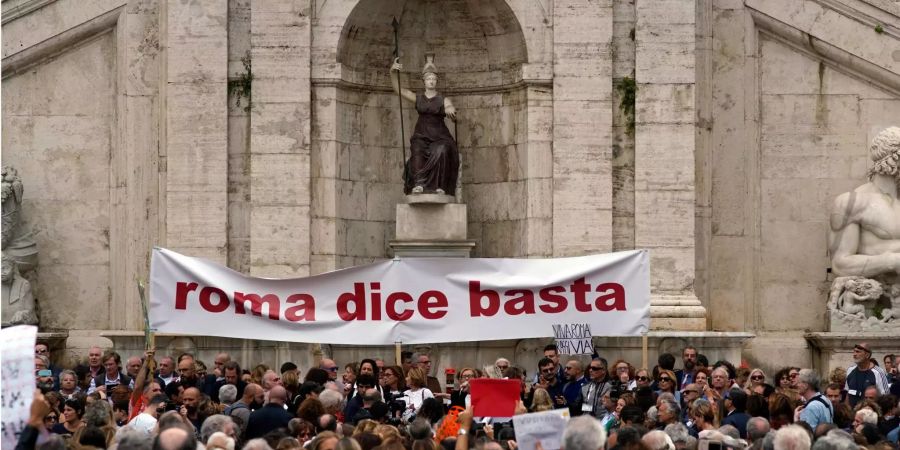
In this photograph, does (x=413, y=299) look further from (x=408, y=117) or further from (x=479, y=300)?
(x=408, y=117)

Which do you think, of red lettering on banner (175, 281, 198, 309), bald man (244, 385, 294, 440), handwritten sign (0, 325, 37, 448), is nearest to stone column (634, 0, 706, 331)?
red lettering on banner (175, 281, 198, 309)

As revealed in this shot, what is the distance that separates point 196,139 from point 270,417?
970cm

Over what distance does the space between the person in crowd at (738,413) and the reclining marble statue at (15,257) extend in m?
11.2

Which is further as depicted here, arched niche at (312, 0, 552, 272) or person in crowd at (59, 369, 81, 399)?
arched niche at (312, 0, 552, 272)

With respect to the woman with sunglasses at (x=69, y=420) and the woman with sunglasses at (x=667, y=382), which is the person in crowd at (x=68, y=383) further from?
the woman with sunglasses at (x=667, y=382)

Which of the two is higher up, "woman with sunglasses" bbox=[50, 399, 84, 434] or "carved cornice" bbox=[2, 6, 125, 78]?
"carved cornice" bbox=[2, 6, 125, 78]

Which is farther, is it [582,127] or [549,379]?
[582,127]

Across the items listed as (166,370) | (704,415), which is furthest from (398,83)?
(704,415)

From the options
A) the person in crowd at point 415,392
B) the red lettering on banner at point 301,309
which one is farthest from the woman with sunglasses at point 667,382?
the red lettering on banner at point 301,309

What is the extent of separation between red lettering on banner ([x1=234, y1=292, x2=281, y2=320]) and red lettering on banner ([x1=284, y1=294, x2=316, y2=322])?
131 mm

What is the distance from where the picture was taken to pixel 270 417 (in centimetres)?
1762

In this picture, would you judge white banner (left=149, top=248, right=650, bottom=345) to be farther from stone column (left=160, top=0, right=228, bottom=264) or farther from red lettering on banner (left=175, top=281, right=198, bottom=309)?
stone column (left=160, top=0, right=228, bottom=264)

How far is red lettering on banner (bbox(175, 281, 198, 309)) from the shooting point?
23766mm

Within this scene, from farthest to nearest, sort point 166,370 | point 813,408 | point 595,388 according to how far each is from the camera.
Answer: point 166,370 < point 595,388 < point 813,408
